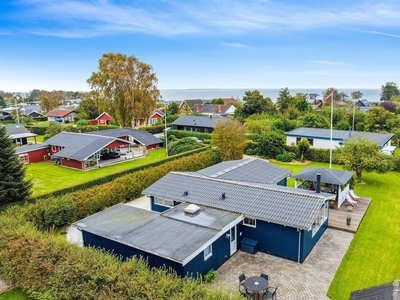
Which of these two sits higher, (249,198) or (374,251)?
(249,198)

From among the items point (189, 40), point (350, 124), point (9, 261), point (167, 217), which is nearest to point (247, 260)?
point (167, 217)

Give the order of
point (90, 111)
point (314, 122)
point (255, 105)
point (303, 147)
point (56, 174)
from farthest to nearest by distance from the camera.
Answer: point (90, 111), point (255, 105), point (314, 122), point (303, 147), point (56, 174)

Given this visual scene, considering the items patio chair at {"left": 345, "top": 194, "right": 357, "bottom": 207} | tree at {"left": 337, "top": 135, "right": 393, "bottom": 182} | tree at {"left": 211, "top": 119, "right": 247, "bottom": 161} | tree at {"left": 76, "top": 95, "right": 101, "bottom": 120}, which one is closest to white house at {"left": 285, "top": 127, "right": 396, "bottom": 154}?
tree at {"left": 337, "top": 135, "right": 393, "bottom": 182}

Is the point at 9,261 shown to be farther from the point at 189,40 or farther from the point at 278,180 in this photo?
the point at 189,40

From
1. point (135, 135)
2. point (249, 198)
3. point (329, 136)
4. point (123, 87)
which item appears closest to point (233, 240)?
point (249, 198)

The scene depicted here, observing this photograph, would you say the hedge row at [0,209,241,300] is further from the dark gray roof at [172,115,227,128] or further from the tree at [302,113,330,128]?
the tree at [302,113,330,128]

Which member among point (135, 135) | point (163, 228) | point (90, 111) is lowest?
point (163, 228)

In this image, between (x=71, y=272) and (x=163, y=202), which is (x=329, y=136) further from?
(x=71, y=272)
